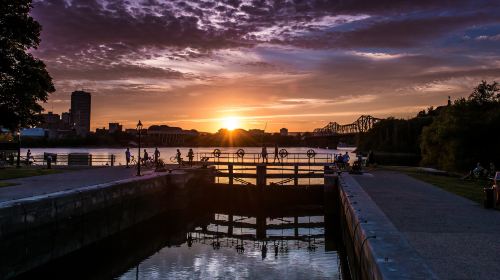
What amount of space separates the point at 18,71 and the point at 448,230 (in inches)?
962

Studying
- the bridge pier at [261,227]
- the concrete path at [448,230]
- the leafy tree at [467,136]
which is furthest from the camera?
the leafy tree at [467,136]

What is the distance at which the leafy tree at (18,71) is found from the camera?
91.9 feet

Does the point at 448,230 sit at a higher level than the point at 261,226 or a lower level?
higher

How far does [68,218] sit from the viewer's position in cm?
2061

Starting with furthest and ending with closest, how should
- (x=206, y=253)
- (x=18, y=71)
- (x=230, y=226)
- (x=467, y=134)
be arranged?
1. (x=467, y=134)
2. (x=230, y=226)
3. (x=18, y=71)
4. (x=206, y=253)

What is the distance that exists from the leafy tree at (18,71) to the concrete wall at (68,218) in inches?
290

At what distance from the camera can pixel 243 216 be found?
3503cm

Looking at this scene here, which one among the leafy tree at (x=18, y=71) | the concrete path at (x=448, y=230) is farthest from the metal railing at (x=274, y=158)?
the concrete path at (x=448, y=230)

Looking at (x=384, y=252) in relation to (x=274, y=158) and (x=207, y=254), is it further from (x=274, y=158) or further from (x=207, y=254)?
(x=274, y=158)

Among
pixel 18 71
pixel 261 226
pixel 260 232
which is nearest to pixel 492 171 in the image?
pixel 261 226

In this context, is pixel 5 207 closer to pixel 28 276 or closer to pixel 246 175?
pixel 28 276

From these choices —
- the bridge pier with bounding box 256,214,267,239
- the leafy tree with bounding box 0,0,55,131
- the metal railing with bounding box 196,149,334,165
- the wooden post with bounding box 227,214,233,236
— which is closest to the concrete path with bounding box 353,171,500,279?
the bridge pier with bounding box 256,214,267,239

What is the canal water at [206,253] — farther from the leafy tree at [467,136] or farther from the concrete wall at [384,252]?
the leafy tree at [467,136]

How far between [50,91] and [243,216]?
15.0 meters
